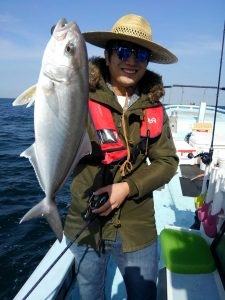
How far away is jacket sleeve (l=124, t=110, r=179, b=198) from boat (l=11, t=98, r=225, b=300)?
2.31ft

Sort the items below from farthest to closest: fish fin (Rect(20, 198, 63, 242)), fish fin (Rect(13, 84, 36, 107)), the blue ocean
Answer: the blue ocean, fish fin (Rect(20, 198, 63, 242)), fish fin (Rect(13, 84, 36, 107))

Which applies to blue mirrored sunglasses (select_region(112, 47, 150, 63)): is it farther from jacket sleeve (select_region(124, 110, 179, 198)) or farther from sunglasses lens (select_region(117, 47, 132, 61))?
jacket sleeve (select_region(124, 110, 179, 198))

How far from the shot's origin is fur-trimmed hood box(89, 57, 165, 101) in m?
2.44

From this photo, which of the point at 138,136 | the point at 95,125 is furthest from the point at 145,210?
the point at 95,125

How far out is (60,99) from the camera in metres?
1.62

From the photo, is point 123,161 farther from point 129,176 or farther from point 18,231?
point 18,231

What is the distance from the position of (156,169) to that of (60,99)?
1.17m

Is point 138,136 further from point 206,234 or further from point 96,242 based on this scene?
point 206,234

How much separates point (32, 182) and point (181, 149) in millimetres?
5198

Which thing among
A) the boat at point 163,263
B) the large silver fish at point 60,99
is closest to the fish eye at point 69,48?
the large silver fish at point 60,99

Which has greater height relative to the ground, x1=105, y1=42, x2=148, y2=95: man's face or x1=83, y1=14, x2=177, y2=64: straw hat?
x1=83, y1=14, x2=177, y2=64: straw hat

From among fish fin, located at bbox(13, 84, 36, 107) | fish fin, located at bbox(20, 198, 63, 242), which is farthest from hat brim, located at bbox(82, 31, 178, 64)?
fish fin, located at bbox(20, 198, 63, 242)

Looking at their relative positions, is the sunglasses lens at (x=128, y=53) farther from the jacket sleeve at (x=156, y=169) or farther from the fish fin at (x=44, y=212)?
the fish fin at (x=44, y=212)

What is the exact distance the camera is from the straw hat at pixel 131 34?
229 cm
